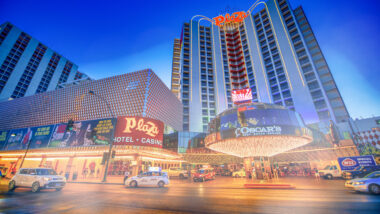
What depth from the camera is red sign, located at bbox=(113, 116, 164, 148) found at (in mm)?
24297

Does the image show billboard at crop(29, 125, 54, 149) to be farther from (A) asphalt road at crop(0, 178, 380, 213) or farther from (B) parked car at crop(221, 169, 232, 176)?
(B) parked car at crop(221, 169, 232, 176)

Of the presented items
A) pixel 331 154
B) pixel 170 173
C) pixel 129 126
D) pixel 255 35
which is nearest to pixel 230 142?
pixel 170 173

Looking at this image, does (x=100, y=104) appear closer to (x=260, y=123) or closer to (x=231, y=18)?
(x=260, y=123)

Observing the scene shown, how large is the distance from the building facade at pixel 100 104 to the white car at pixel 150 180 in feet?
126

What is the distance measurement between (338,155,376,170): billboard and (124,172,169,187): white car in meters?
22.8

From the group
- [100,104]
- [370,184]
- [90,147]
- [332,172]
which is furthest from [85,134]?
[100,104]

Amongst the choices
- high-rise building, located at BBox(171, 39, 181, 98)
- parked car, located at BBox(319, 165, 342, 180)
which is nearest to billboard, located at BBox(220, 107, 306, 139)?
parked car, located at BBox(319, 165, 342, 180)

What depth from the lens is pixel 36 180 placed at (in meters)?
11.4

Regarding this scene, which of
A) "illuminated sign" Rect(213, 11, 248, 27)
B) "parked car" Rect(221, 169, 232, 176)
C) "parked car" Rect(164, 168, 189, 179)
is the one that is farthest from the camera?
"illuminated sign" Rect(213, 11, 248, 27)

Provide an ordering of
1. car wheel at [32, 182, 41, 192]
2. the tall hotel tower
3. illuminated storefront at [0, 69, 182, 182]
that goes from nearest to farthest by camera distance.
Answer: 1. car wheel at [32, 182, 41, 192]
2. illuminated storefront at [0, 69, 182, 182]
3. the tall hotel tower

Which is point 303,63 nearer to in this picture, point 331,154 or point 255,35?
point 255,35

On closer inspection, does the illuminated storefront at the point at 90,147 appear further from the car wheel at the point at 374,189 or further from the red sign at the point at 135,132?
the car wheel at the point at 374,189

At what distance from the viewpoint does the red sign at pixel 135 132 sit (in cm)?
2430

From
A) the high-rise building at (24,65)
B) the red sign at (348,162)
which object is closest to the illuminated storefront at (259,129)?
the red sign at (348,162)
